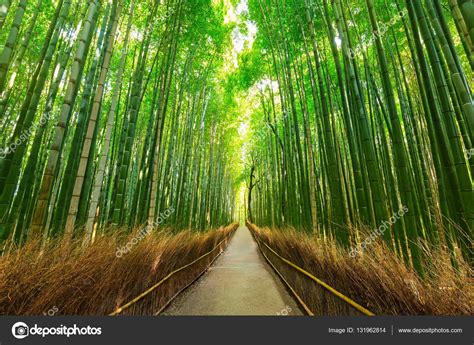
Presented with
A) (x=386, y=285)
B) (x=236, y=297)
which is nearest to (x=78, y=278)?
(x=386, y=285)

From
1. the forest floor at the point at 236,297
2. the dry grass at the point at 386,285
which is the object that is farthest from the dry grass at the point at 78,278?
the dry grass at the point at 386,285

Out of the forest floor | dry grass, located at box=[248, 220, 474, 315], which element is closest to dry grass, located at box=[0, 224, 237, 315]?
the forest floor

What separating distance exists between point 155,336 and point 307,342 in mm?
797

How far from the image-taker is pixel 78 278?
141cm

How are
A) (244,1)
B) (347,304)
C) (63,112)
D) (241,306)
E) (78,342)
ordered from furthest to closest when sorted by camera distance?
(244,1), (241,306), (63,112), (347,304), (78,342)

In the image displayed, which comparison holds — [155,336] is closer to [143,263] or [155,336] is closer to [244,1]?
[143,263]

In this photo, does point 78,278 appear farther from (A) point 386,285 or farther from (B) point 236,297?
(B) point 236,297

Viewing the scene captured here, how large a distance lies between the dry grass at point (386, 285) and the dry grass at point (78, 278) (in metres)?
1.71

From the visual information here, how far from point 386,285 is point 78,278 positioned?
188 cm

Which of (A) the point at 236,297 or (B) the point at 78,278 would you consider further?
(A) the point at 236,297

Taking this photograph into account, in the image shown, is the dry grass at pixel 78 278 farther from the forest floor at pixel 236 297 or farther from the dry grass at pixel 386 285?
the dry grass at pixel 386 285

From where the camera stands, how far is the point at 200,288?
3.76m

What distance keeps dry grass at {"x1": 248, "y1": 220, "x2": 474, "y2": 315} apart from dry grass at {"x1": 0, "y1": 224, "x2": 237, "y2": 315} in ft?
5.59

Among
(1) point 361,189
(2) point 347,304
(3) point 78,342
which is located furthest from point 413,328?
(3) point 78,342
